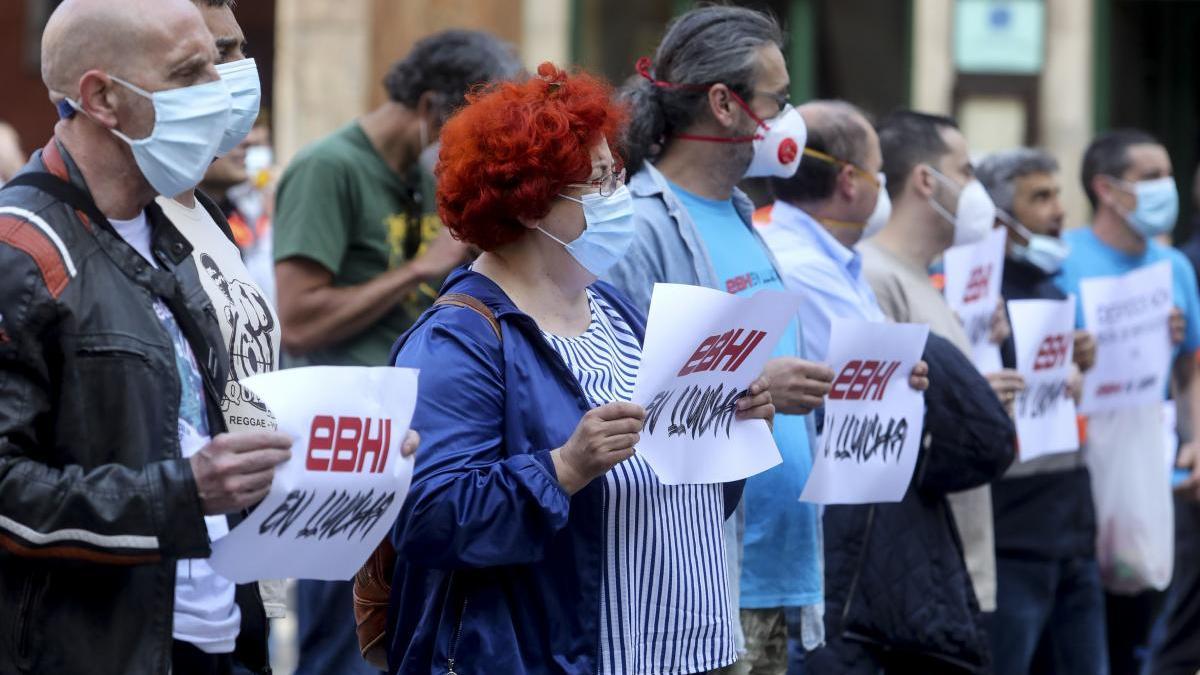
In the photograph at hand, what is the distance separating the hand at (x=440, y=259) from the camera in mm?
5659

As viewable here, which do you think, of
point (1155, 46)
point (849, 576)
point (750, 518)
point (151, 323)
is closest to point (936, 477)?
point (849, 576)

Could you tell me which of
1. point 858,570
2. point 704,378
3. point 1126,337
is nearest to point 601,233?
point 704,378

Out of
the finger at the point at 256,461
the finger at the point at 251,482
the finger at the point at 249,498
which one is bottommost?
the finger at the point at 249,498

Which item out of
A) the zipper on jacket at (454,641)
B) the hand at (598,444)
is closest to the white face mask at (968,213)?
the hand at (598,444)

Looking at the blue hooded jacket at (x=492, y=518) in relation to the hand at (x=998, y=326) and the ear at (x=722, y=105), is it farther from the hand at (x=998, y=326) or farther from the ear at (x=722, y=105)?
the hand at (x=998, y=326)

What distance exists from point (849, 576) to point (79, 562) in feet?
9.04

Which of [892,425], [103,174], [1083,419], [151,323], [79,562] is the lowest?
[1083,419]

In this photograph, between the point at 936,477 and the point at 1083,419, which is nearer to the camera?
the point at 936,477

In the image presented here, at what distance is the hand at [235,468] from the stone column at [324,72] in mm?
8498

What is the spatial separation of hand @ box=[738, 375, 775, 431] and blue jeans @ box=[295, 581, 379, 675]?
6.20ft

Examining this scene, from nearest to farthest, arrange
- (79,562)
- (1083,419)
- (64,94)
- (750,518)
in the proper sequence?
(79,562) < (64,94) < (750,518) < (1083,419)

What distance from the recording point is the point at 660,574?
12.2ft

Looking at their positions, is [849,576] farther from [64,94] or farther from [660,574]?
[64,94]

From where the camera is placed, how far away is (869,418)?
4.80 meters
